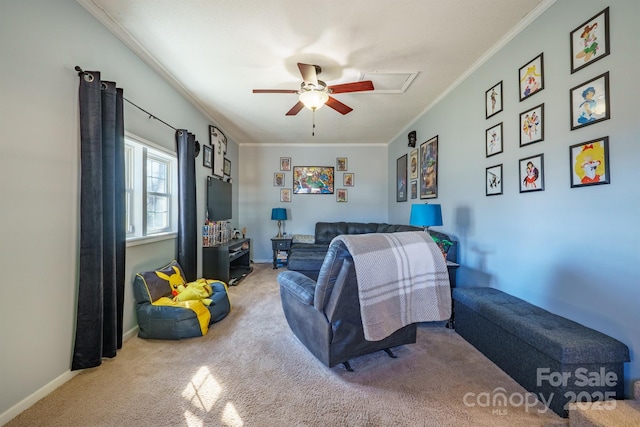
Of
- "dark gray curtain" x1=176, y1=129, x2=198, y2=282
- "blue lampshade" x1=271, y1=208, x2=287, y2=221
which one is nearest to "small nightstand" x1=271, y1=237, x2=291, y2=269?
"blue lampshade" x1=271, y1=208, x2=287, y2=221

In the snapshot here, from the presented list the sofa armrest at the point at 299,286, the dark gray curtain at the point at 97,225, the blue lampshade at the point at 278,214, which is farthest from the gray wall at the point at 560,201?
the blue lampshade at the point at 278,214

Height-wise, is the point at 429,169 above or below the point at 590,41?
below

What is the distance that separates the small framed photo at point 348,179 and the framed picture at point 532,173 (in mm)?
3953

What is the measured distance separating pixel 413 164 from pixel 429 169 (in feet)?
2.15

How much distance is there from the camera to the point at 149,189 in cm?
293

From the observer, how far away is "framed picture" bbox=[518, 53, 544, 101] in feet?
6.51

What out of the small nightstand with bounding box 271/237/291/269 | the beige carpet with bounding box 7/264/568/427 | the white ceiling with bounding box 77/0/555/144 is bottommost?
the beige carpet with bounding box 7/264/568/427

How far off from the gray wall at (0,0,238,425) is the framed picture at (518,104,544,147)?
3.39 m

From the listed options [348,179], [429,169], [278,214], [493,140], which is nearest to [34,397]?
[493,140]

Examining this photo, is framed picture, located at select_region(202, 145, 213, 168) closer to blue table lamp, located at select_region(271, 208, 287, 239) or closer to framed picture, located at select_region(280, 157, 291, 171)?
blue table lamp, located at select_region(271, 208, 287, 239)

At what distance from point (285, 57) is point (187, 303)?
2.56 m

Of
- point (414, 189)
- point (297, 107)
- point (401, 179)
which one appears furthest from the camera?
point (401, 179)

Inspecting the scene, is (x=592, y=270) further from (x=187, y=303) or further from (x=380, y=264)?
(x=187, y=303)

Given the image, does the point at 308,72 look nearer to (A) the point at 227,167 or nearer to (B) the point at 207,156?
(B) the point at 207,156
